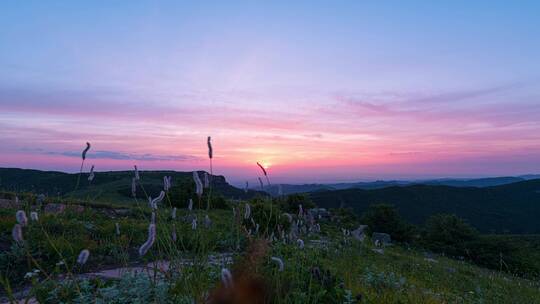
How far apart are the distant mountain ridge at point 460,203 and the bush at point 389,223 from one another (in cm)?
2731

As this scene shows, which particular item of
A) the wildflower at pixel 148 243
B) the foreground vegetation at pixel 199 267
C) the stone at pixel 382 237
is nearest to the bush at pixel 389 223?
the stone at pixel 382 237

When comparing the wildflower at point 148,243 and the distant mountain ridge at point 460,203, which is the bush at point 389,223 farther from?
the distant mountain ridge at point 460,203

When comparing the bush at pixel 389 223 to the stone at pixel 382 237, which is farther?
the bush at pixel 389 223

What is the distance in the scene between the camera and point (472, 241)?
19.7 m

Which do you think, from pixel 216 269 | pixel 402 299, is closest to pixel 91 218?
pixel 216 269

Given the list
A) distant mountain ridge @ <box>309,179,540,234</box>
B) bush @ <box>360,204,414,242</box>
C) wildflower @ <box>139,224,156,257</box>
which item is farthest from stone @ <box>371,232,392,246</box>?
distant mountain ridge @ <box>309,179,540,234</box>

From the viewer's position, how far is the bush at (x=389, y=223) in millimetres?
19453

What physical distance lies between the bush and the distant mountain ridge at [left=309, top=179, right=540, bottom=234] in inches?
1075

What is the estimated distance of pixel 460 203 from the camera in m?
63.5

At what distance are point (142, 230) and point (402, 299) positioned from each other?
5.12 meters

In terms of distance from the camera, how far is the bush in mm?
19453

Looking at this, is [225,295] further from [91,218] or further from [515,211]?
[515,211]

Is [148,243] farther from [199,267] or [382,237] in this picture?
[382,237]

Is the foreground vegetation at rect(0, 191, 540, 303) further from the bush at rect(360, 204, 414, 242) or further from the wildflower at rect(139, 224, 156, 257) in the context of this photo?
the bush at rect(360, 204, 414, 242)
